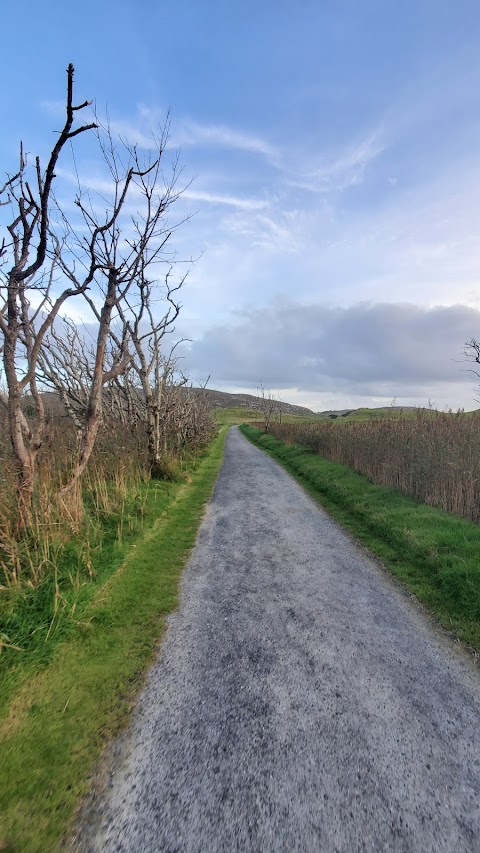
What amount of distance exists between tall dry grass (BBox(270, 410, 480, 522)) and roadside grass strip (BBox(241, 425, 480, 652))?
41 centimetres

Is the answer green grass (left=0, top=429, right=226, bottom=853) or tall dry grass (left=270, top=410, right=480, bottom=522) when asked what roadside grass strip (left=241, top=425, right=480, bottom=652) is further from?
green grass (left=0, top=429, right=226, bottom=853)

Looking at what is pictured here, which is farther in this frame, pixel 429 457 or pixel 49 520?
pixel 429 457

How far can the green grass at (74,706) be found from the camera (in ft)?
7.23

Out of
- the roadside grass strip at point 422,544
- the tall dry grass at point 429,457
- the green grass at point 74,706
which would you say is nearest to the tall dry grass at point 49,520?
the green grass at point 74,706

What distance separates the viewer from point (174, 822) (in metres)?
2.14

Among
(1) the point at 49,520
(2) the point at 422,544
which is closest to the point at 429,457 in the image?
(2) the point at 422,544

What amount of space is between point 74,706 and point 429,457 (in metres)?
8.22

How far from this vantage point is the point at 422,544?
6.11 metres

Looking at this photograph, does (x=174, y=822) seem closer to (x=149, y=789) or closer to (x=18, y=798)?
(x=149, y=789)

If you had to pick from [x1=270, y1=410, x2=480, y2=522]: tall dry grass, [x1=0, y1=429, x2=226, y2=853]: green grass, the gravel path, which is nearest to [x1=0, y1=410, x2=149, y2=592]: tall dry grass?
[x1=0, y1=429, x2=226, y2=853]: green grass

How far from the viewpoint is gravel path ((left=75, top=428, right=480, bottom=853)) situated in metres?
2.11

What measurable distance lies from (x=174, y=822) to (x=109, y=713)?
103 centimetres

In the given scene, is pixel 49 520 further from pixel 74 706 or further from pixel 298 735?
pixel 298 735

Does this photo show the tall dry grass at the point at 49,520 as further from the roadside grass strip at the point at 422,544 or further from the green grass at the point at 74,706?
the roadside grass strip at the point at 422,544
